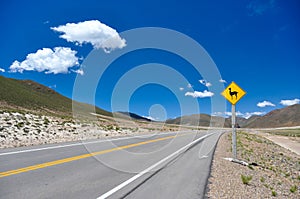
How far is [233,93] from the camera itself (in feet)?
34.9

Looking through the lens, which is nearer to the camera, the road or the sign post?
the road

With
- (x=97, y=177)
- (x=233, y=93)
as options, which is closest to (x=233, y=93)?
(x=233, y=93)

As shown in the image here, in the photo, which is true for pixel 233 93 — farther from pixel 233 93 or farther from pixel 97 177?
pixel 97 177

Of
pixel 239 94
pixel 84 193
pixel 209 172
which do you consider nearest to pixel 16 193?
pixel 84 193

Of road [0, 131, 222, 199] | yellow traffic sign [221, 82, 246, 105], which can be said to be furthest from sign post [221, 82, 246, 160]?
road [0, 131, 222, 199]

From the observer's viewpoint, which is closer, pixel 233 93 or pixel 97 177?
pixel 97 177

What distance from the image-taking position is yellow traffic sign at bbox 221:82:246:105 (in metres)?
10.5

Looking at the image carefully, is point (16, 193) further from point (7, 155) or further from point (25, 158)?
point (7, 155)

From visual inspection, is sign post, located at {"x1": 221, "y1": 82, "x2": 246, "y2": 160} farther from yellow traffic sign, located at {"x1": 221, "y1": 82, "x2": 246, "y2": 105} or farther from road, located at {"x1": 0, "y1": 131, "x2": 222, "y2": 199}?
road, located at {"x1": 0, "y1": 131, "x2": 222, "y2": 199}

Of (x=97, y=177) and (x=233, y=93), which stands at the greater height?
(x=233, y=93)

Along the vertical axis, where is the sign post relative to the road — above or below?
above

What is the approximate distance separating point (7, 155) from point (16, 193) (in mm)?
5328

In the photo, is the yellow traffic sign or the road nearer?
the road

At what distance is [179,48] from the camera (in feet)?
71.9
